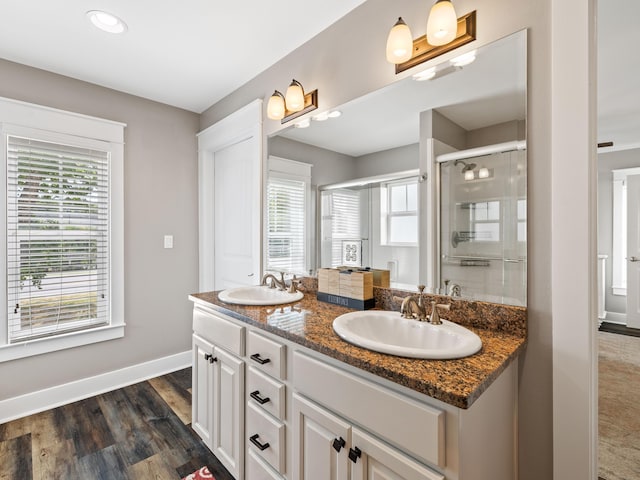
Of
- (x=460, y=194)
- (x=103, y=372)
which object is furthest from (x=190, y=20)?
(x=103, y=372)

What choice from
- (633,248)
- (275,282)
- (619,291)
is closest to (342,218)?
(275,282)

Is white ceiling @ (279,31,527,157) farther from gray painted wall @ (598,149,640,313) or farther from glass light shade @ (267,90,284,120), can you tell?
gray painted wall @ (598,149,640,313)

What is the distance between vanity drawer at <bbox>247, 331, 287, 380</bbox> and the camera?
48.0 inches

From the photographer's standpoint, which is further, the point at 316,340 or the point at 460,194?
the point at 460,194

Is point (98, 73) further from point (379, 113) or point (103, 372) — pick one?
point (103, 372)

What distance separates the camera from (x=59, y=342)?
229 cm

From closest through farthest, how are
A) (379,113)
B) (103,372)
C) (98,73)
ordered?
(379,113) < (98,73) < (103,372)

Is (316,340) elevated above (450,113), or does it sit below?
below

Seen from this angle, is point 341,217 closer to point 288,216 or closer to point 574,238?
point 288,216

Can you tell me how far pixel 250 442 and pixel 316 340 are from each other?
71 cm

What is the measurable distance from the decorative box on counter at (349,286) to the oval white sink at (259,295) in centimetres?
17

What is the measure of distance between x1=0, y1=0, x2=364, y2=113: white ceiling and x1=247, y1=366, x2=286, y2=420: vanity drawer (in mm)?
1813

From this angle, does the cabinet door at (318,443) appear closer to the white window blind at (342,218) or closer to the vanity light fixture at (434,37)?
the white window blind at (342,218)

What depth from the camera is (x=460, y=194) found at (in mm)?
1294
